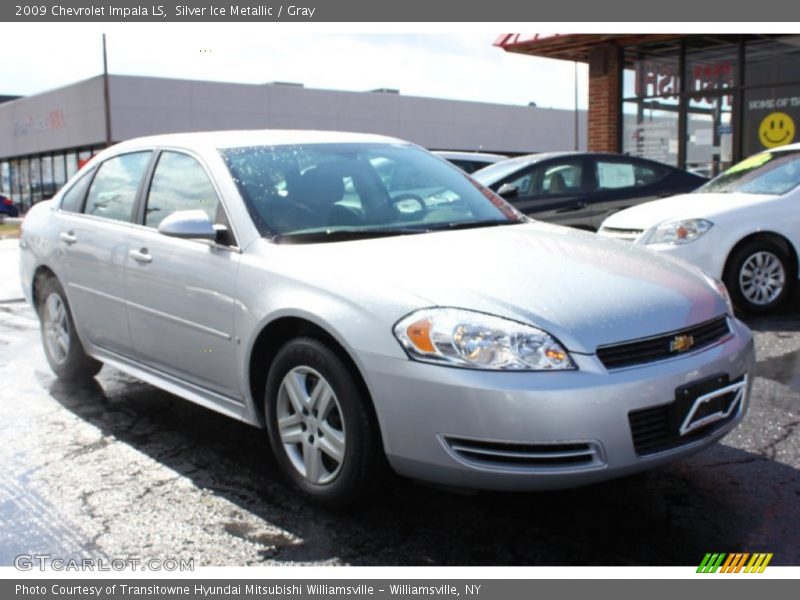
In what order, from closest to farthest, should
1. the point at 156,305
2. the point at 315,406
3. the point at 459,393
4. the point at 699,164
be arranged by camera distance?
the point at 459,393 → the point at 315,406 → the point at 156,305 → the point at 699,164

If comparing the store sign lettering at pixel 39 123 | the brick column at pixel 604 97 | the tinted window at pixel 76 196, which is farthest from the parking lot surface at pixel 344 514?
the store sign lettering at pixel 39 123

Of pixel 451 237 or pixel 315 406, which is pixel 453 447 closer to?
pixel 315 406

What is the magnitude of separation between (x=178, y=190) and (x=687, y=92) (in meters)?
12.3

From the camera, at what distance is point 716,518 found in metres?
3.52

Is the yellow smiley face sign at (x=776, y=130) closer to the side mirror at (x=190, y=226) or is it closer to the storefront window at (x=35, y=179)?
the side mirror at (x=190, y=226)

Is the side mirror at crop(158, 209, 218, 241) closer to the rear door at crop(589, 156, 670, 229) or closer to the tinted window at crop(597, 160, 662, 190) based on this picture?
the rear door at crop(589, 156, 670, 229)

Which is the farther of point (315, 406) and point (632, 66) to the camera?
point (632, 66)

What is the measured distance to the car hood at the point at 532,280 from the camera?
10.7 ft

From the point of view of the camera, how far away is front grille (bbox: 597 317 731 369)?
127 inches

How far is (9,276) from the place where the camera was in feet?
44.2

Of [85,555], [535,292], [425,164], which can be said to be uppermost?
[425,164]

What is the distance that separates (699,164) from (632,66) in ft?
6.85

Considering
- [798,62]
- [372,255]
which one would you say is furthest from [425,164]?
[798,62]

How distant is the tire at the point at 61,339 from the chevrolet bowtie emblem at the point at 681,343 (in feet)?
12.2
